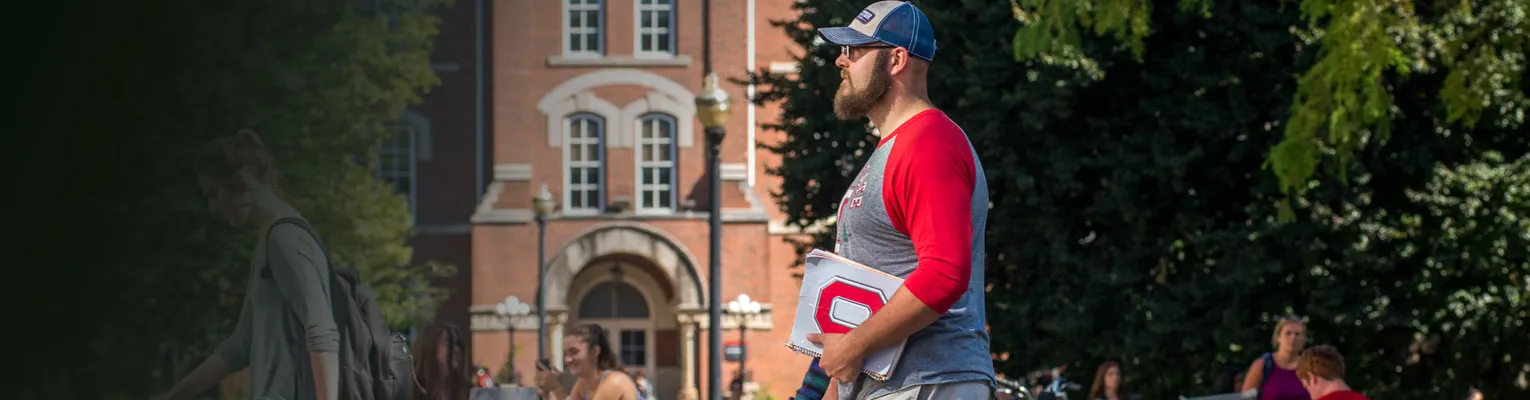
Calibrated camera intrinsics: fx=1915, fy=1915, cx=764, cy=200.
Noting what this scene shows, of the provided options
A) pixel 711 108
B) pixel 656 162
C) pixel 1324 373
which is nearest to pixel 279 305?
pixel 1324 373

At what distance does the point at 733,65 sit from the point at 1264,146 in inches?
1051

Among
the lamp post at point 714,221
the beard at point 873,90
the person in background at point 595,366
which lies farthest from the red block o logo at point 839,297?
the lamp post at point 714,221

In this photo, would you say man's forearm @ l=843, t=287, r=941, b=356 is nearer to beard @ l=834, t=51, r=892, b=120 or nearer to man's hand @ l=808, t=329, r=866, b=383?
man's hand @ l=808, t=329, r=866, b=383

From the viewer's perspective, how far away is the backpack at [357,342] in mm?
4230

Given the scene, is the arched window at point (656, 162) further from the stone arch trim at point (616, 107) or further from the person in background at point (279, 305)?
the person in background at point (279, 305)

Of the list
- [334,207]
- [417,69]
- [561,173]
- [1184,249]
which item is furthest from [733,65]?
[1184,249]

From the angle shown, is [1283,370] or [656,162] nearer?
[1283,370]

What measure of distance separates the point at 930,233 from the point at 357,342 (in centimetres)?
164

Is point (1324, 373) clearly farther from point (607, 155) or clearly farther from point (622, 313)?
point (622, 313)

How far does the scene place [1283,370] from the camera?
11.6 meters

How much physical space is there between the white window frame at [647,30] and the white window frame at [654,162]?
1.45 m

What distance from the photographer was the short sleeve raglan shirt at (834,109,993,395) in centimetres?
330

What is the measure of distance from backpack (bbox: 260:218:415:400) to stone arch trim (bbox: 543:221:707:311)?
134ft

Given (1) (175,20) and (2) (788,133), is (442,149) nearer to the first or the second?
(2) (788,133)
